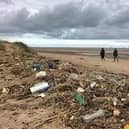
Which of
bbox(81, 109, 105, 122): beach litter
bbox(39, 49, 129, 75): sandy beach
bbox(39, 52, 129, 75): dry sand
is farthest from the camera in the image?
bbox(39, 49, 129, 75): sandy beach

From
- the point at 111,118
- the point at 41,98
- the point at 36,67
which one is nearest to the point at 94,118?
the point at 111,118

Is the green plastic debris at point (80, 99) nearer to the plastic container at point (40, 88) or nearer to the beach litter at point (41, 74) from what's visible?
the plastic container at point (40, 88)

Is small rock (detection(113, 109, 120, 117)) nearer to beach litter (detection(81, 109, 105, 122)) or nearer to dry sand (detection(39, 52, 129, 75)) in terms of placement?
beach litter (detection(81, 109, 105, 122))

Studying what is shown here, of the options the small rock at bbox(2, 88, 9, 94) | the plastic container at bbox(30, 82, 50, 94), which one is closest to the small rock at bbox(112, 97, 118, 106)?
the plastic container at bbox(30, 82, 50, 94)

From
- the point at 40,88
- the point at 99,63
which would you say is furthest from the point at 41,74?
the point at 99,63

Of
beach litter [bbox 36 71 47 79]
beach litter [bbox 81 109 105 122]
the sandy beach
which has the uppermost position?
beach litter [bbox 36 71 47 79]

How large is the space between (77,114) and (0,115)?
167cm

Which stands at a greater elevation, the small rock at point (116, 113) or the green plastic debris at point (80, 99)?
the green plastic debris at point (80, 99)

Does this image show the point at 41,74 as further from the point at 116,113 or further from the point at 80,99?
the point at 116,113

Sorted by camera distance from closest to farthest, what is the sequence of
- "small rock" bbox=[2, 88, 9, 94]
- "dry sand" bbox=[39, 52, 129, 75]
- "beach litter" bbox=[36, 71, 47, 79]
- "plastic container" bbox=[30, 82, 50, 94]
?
"plastic container" bbox=[30, 82, 50, 94], "small rock" bbox=[2, 88, 9, 94], "beach litter" bbox=[36, 71, 47, 79], "dry sand" bbox=[39, 52, 129, 75]

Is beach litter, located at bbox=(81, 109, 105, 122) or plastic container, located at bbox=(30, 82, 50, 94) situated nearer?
beach litter, located at bbox=(81, 109, 105, 122)

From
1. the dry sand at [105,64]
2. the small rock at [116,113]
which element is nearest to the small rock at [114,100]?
the small rock at [116,113]

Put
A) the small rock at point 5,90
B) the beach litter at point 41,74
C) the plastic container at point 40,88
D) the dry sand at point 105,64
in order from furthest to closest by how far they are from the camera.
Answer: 1. the dry sand at point 105,64
2. the beach litter at point 41,74
3. the small rock at point 5,90
4. the plastic container at point 40,88

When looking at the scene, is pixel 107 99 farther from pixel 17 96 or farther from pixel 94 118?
pixel 17 96
